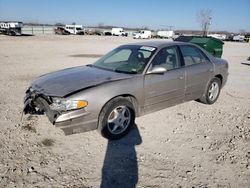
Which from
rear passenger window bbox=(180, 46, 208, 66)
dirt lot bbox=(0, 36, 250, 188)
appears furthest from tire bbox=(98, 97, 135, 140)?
rear passenger window bbox=(180, 46, 208, 66)

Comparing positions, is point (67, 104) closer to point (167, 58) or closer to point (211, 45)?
point (167, 58)

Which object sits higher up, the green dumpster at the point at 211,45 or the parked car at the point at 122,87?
the green dumpster at the point at 211,45

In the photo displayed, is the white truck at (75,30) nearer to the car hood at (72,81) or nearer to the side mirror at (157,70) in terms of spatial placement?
the car hood at (72,81)

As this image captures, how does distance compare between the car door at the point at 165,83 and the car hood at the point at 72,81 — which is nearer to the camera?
the car hood at the point at 72,81

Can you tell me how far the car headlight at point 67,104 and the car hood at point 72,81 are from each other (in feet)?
0.34

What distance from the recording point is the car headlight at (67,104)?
3369 mm

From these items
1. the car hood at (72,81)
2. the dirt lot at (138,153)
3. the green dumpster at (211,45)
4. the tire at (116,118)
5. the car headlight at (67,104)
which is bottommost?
the dirt lot at (138,153)

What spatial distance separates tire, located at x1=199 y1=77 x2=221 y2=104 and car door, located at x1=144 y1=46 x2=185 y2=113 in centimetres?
100

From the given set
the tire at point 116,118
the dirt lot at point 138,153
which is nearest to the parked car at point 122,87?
the tire at point 116,118

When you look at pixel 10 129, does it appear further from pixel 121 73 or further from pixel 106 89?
pixel 121 73

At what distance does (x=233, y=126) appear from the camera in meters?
4.53

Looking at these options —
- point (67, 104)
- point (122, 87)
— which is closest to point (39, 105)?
point (67, 104)

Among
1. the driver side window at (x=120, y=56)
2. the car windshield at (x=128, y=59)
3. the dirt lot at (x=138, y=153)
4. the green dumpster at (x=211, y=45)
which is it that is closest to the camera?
the dirt lot at (x=138, y=153)

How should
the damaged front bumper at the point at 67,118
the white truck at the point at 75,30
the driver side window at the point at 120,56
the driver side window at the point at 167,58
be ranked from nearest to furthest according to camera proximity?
1. the damaged front bumper at the point at 67,118
2. the driver side window at the point at 167,58
3. the driver side window at the point at 120,56
4. the white truck at the point at 75,30
